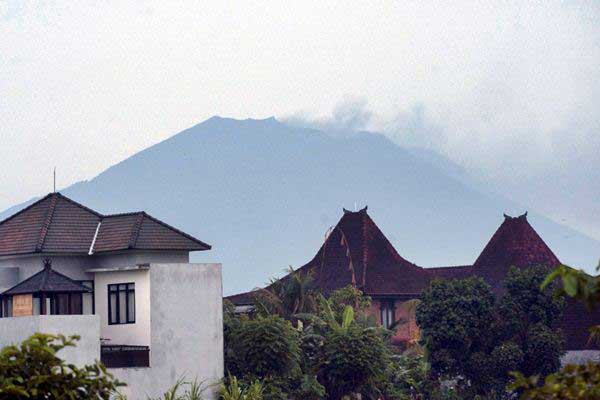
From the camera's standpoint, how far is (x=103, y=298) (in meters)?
43.7

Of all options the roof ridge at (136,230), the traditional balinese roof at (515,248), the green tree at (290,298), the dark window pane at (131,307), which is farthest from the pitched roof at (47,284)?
the traditional balinese roof at (515,248)

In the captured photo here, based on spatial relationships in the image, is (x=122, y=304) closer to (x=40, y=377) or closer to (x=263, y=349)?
(x=263, y=349)

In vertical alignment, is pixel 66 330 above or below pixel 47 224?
below

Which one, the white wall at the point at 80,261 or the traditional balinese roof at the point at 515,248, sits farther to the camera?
the traditional balinese roof at the point at 515,248

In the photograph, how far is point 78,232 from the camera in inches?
1780

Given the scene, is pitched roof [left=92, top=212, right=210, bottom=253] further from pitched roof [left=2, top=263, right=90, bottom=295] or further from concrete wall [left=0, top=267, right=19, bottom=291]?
concrete wall [left=0, top=267, right=19, bottom=291]

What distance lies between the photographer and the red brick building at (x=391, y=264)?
7369cm

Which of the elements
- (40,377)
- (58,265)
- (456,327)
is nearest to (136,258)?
(58,265)

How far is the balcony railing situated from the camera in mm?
41219

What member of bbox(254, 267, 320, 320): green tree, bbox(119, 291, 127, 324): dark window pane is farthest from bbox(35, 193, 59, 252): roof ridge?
bbox(254, 267, 320, 320): green tree

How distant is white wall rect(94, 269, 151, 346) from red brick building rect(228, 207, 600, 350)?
2675 centimetres

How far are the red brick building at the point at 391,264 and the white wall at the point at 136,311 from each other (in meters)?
26.8

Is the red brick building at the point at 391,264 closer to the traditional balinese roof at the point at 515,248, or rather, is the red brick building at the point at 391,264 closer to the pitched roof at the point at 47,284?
the traditional balinese roof at the point at 515,248

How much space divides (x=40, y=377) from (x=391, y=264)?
65.7m
